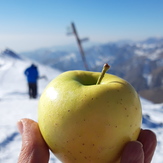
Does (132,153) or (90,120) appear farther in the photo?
(132,153)

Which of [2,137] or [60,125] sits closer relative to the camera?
[60,125]

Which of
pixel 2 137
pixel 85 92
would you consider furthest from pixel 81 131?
pixel 2 137

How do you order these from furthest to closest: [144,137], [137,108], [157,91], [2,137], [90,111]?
[157,91]
[2,137]
[144,137]
[137,108]
[90,111]

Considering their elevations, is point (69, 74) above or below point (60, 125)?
above

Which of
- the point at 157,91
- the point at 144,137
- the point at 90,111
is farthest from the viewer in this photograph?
the point at 157,91

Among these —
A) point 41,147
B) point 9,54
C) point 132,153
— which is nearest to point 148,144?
point 132,153

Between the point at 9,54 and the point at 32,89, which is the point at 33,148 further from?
the point at 9,54

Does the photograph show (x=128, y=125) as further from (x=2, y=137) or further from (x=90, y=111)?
(x=2, y=137)

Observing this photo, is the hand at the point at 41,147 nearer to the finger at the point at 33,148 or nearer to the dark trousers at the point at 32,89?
the finger at the point at 33,148
